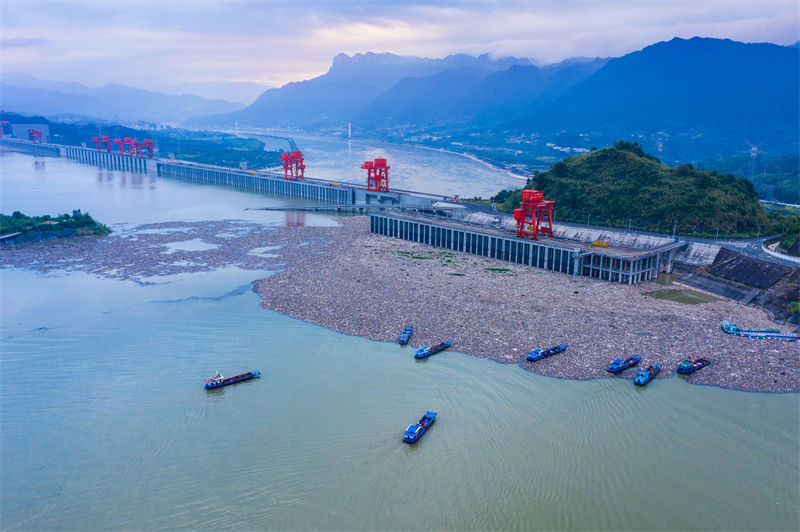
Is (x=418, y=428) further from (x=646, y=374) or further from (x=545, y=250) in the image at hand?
(x=545, y=250)

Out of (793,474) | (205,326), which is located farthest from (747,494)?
(205,326)

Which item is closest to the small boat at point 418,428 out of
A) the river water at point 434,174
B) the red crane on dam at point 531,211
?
the red crane on dam at point 531,211

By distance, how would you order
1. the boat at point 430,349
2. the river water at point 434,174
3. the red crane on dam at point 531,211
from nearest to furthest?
the boat at point 430,349
the red crane on dam at point 531,211
the river water at point 434,174

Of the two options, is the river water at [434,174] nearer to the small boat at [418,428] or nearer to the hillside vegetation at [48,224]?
the hillside vegetation at [48,224]

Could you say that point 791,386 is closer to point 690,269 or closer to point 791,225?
point 690,269

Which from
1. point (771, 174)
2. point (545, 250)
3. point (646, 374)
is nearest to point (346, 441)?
point (646, 374)
